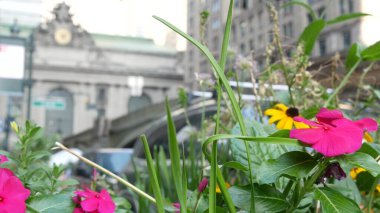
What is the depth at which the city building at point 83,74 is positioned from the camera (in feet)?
169

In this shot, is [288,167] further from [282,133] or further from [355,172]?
[355,172]

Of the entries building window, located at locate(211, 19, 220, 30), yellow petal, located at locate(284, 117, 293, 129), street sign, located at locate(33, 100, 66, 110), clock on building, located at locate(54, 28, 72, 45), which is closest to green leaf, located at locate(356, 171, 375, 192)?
yellow petal, located at locate(284, 117, 293, 129)

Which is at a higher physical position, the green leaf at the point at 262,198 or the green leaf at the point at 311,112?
the green leaf at the point at 311,112

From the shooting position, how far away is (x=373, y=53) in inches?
41.6

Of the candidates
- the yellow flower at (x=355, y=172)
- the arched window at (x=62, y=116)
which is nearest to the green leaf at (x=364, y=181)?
the yellow flower at (x=355, y=172)

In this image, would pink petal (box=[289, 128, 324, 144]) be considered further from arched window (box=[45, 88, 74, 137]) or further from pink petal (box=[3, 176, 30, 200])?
arched window (box=[45, 88, 74, 137])

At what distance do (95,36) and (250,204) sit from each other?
61.5 m

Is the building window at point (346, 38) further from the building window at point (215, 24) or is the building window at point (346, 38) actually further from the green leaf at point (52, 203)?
the green leaf at point (52, 203)

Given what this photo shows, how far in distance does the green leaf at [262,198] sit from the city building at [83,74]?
5000 centimetres

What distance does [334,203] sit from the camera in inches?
26.7

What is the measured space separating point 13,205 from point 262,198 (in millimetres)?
360

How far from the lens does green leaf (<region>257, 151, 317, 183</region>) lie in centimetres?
67

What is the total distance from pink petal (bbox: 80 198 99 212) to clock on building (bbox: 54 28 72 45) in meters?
54.8

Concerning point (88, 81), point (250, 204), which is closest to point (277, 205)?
point (250, 204)
